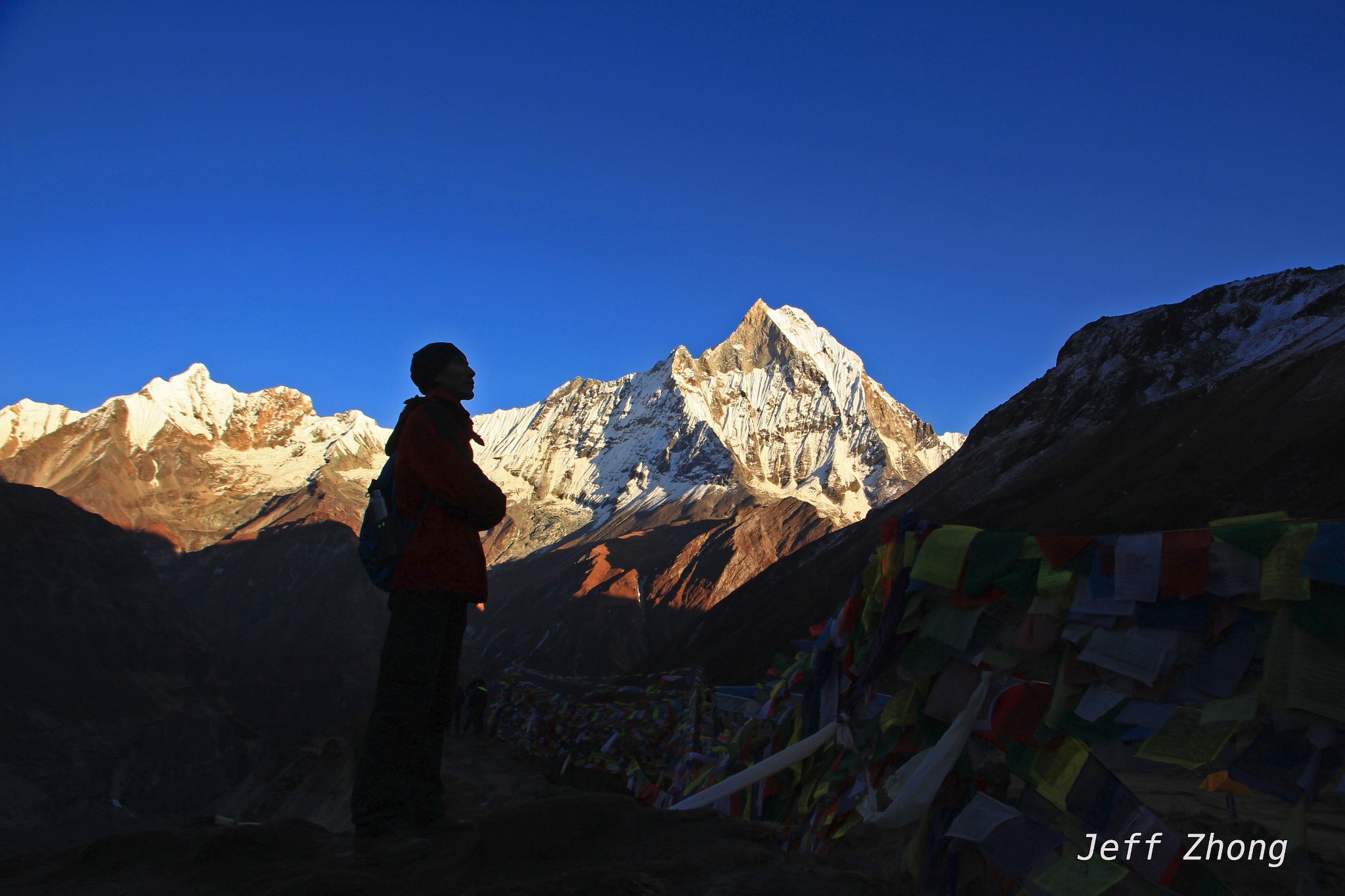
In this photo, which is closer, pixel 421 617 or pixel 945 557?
pixel 945 557

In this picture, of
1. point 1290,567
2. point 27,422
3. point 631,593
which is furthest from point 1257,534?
point 27,422

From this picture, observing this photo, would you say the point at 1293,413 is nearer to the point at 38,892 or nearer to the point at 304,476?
the point at 38,892

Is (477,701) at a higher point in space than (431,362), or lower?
lower

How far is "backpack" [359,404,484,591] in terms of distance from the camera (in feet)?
11.9

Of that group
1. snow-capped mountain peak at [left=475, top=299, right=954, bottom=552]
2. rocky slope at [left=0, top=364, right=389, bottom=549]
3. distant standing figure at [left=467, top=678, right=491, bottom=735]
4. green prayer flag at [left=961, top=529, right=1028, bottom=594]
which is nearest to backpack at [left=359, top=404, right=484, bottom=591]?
green prayer flag at [left=961, top=529, right=1028, bottom=594]

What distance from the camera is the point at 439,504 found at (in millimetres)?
3721

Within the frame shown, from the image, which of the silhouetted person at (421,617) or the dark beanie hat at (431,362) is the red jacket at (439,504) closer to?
the silhouetted person at (421,617)

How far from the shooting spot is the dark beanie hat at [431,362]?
13.5 ft

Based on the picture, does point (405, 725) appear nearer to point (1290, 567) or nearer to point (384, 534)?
point (384, 534)

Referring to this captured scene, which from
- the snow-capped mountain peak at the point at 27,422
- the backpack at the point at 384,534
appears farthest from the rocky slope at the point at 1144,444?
the snow-capped mountain peak at the point at 27,422

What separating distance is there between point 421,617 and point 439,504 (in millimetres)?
494

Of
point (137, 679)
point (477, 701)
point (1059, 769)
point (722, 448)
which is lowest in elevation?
point (137, 679)

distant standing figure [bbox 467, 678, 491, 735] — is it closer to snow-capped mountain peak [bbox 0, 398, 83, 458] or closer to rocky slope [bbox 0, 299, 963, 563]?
rocky slope [bbox 0, 299, 963, 563]

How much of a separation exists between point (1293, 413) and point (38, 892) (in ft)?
117
